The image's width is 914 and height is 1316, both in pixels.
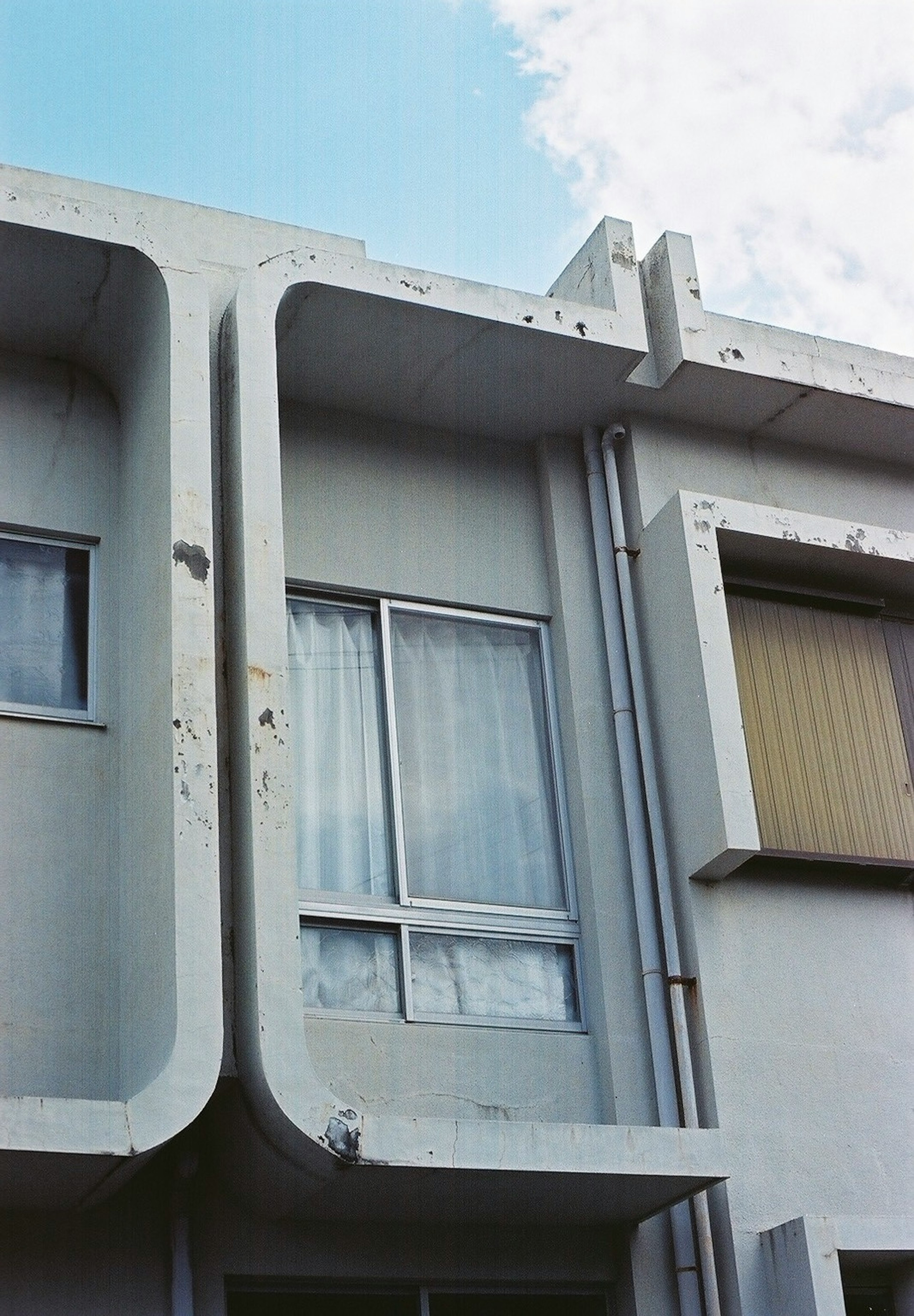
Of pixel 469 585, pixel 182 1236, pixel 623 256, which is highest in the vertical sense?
pixel 623 256

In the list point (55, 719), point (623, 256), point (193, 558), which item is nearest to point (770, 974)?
point (193, 558)

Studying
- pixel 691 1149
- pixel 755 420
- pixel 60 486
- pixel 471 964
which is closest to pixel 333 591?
pixel 60 486

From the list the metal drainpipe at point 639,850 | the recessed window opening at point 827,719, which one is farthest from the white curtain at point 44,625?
the recessed window opening at point 827,719

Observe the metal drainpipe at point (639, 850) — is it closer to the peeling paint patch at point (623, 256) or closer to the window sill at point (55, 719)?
the peeling paint patch at point (623, 256)

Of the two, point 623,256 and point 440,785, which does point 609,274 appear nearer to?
point 623,256

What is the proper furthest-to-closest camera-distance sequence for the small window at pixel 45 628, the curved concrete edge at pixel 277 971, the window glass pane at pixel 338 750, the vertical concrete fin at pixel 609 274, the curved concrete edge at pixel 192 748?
1. the vertical concrete fin at pixel 609 274
2. the window glass pane at pixel 338 750
3. the small window at pixel 45 628
4. the curved concrete edge at pixel 277 971
5. the curved concrete edge at pixel 192 748

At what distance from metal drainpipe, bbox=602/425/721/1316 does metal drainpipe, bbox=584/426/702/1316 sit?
0.03m

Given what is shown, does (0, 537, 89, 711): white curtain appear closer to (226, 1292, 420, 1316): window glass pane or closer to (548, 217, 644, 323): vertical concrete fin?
(226, 1292, 420, 1316): window glass pane

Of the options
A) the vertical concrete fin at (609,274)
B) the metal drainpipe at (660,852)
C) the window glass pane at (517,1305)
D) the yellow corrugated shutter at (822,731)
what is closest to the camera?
the window glass pane at (517,1305)

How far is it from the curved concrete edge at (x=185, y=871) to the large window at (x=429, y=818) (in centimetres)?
116

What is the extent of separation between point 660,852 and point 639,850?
0.33ft

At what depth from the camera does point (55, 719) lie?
291 inches

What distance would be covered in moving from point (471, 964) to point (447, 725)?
1.27 m

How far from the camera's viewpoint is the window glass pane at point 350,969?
7.43 m
